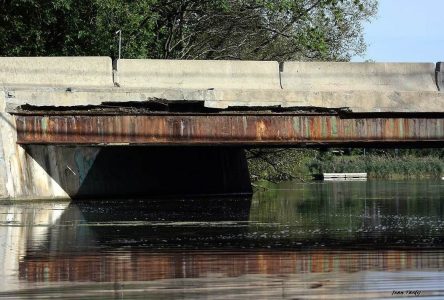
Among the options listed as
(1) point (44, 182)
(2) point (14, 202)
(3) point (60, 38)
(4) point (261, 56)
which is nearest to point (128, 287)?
(2) point (14, 202)

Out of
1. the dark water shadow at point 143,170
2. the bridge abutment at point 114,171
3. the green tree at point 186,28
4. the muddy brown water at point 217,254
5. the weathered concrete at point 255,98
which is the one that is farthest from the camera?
the green tree at point 186,28

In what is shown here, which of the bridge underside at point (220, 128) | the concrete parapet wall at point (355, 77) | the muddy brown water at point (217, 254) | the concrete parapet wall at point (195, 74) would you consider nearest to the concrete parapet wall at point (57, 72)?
the concrete parapet wall at point (195, 74)

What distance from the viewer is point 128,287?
11062 millimetres

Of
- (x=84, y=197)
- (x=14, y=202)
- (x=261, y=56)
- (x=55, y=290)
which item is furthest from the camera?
(x=261, y=56)

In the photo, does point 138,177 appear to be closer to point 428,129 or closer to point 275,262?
point 428,129

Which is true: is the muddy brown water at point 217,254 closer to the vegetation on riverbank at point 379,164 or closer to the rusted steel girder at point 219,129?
the rusted steel girder at point 219,129

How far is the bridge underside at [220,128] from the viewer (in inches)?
1097

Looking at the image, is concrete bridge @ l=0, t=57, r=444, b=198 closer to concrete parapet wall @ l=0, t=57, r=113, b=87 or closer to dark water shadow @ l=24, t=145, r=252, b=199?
concrete parapet wall @ l=0, t=57, r=113, b=87

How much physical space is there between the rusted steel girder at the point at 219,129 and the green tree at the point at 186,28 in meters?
8.76

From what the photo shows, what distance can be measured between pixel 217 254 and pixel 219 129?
13460 mm

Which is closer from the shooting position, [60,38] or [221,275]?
[221,275]

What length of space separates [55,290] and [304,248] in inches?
227

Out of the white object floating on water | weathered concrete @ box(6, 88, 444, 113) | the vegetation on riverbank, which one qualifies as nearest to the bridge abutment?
weathered concrete @ box(6, 88, 444, 113)

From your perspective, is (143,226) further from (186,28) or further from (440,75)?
(186,28)
